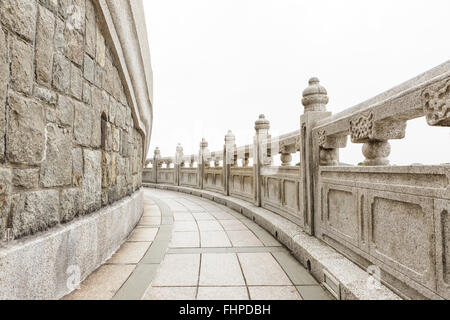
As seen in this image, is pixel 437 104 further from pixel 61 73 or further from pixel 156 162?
pixel 156 162

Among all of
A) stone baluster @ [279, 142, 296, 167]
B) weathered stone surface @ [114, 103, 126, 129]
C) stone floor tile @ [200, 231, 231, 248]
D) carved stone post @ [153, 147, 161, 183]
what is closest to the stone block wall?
weathered stone surface @ [114, 103, 126, 129]

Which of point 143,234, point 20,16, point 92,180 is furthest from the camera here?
point 143,234

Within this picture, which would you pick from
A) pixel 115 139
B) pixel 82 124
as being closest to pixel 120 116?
pixel 115 139

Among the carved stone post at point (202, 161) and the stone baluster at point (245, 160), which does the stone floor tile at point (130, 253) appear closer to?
the stone baluster at point (245, 160)

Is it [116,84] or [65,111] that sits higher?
[116,84]

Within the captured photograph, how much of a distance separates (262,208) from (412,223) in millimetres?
3725

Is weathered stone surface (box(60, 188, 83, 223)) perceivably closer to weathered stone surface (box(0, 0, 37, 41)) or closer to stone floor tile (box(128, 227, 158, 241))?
weathered stone surface (box(0, 0, 37, 41))

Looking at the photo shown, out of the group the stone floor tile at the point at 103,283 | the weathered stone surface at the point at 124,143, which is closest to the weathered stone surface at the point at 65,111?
the stone floor tile at the point at 103,283

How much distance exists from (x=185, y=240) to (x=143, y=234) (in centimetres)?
75

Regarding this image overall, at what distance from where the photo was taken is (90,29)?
243 centimetres

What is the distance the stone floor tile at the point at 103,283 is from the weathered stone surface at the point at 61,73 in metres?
1.66

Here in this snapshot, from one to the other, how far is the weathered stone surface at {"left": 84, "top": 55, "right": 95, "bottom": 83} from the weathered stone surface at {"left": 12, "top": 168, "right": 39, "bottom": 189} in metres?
1.10
